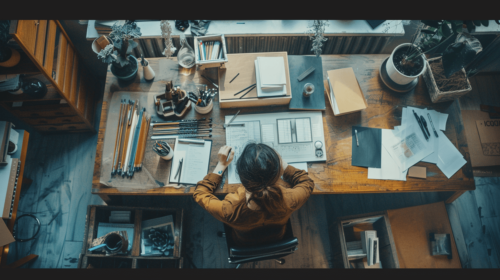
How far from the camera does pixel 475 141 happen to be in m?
2.04

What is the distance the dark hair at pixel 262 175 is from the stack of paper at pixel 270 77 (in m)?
0.53

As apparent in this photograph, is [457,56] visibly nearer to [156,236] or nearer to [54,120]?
[156,236]

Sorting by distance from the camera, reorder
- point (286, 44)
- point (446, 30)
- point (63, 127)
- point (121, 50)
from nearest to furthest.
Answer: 1. point (446, 30)
2. point (121, 50)
3. point (286, 44)
4. point (63, 127)

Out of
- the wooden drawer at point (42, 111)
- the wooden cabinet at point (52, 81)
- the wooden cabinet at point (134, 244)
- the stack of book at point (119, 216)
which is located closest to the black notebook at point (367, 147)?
the wooden cabinet at point (134, 244)

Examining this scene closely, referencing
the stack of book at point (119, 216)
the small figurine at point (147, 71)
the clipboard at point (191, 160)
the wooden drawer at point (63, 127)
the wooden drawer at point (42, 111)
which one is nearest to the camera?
the clipboard at point (191, 160)

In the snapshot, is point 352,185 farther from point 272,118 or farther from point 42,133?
point 42,133

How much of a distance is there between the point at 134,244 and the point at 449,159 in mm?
2043

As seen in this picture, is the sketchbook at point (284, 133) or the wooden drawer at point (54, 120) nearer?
the sketchbook at point (284, 133)

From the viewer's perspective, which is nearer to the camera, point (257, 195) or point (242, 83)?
point (257, 195)

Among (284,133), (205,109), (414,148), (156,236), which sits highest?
(205,109)

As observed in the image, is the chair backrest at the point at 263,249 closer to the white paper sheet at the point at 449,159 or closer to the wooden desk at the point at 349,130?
the wooden desk at the point at 349,130

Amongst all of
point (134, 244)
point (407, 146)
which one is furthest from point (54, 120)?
point (407, 146)

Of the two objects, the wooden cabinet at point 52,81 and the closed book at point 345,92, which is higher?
the wooden cabinet at point 52,81

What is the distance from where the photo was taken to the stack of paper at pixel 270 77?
1.71m
